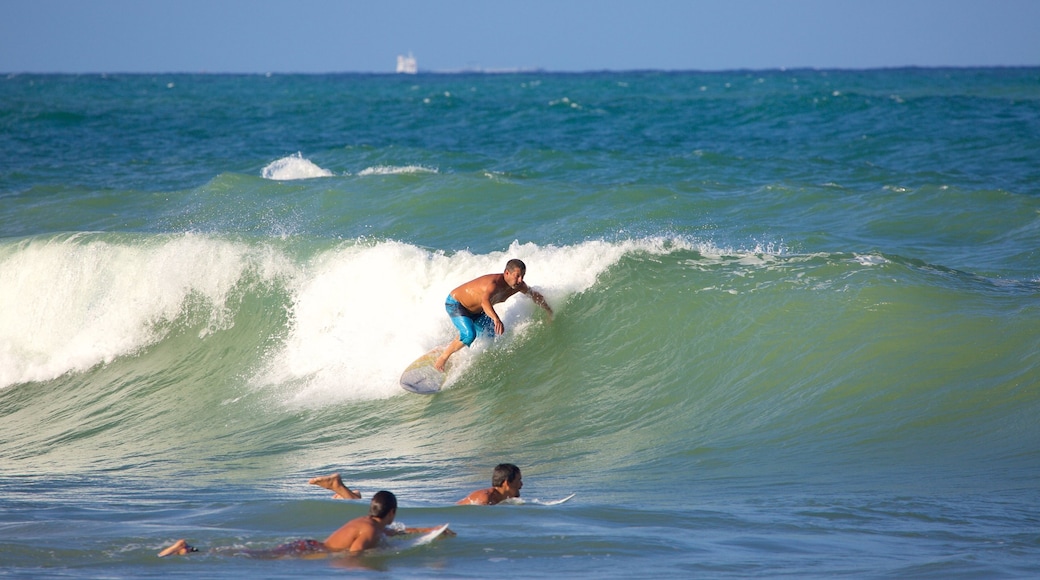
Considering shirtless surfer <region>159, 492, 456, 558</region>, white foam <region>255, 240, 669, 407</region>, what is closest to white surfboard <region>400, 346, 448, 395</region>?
white foam <region>255, 240, 669, 407</region>

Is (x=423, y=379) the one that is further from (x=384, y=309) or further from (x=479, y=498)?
(x=479, y=498)

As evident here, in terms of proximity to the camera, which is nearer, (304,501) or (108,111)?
(304,501)

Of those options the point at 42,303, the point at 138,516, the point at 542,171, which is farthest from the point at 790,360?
the point at 542,171

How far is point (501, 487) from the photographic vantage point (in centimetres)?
626

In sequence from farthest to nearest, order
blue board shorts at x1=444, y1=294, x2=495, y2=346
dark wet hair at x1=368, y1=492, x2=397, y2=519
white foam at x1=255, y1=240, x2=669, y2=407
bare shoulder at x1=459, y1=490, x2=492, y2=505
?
white foam at x1=255, y1=240, x2=669, y2=407, blue board shorts at x1=444, y1=294, x2=495, y2=346, bare shoulder at x1=459, y1=490, x2=492, y2=505, dark wet hair at x1=368, y1=492, x2=397, y2=519

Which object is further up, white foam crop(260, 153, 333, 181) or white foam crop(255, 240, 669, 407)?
white foam crop(260, 153, 333, 181)

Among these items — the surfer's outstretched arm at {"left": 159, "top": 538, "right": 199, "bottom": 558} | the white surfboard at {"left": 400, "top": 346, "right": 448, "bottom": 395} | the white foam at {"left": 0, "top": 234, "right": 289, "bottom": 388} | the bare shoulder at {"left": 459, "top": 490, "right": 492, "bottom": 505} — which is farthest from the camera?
the white foam at {"left": 0, "top": 234, "right": 289, "bottom": 388}

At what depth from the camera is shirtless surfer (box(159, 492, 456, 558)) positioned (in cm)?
527

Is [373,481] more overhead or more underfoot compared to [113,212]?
more underfoot

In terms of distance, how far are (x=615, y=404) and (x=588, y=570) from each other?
12.7 feet

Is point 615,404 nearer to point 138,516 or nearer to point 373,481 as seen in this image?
point 373,481

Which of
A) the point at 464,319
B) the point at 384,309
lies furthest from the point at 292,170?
the point at 464,319

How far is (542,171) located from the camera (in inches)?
866

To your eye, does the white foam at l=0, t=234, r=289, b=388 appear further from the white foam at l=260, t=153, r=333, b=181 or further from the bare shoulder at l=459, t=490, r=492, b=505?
the white foam at l=260, t=153, r=333, b=181
